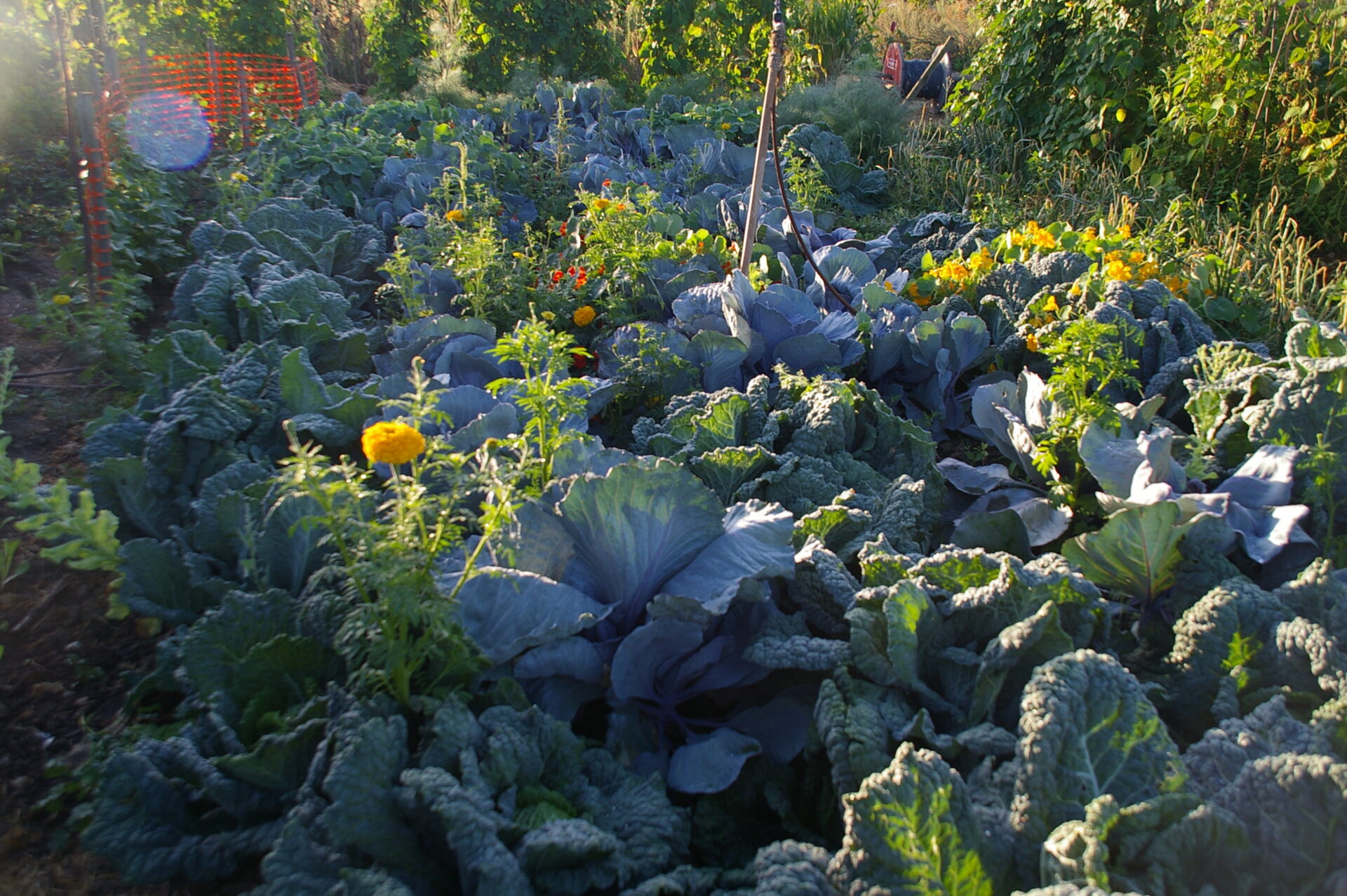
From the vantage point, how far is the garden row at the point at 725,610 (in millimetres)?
1291

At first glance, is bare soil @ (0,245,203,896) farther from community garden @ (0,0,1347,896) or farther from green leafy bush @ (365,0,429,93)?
green leafy bush @ (365,0,429,93)

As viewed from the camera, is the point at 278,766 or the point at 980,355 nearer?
the point at 278,766

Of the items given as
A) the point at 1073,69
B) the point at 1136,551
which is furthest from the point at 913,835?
the point at 1073,69

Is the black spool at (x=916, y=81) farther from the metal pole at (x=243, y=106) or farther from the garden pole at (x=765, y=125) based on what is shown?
the garden pole at (x=765, y=125)

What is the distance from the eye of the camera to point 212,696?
1584mm

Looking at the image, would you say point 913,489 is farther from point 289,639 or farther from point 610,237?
point 610,237

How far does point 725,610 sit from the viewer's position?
5.41 ft

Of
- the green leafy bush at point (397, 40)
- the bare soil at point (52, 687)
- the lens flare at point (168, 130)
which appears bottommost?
the bare soil at point (52, 687)

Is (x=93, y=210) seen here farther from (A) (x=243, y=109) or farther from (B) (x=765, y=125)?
(A) (x=243, y=109)

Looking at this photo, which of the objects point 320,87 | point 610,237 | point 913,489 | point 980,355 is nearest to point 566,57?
point 320,87

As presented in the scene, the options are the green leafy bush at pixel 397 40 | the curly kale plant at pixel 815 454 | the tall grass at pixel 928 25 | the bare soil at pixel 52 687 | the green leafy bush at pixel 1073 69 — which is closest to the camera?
the bare soil at pixel 52 687

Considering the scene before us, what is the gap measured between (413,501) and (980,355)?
2.44 m

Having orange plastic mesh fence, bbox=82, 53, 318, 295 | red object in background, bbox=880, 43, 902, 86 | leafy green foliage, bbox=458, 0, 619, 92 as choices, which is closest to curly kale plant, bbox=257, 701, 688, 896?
orange plastic mesh fence, bbox=82, 53, 318, 295

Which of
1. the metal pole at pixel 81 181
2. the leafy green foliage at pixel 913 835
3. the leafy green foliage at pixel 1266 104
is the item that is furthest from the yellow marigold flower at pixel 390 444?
the leafy green foliage at pixel 1266 104
